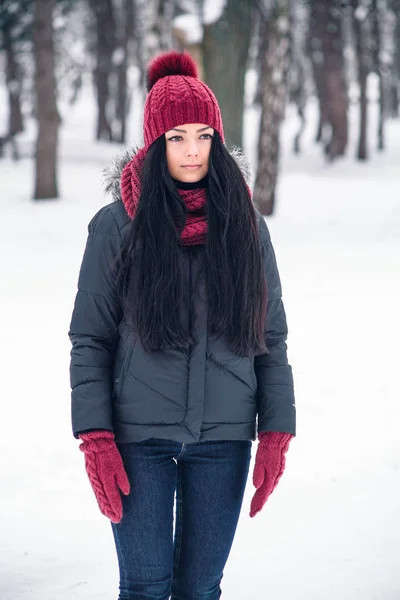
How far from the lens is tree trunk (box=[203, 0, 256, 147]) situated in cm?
1191

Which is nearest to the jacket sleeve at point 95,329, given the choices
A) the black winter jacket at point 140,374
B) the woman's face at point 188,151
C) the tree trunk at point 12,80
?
the black winter jacket at point 140,374

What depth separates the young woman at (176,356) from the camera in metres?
2.47

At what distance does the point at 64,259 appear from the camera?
1098cm

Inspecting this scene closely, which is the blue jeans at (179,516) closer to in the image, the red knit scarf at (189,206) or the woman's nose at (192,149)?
the red knit scarf at (189,206)

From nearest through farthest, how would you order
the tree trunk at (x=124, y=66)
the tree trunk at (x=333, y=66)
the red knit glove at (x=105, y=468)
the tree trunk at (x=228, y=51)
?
the red knit glove at (x=105, y=468) → the tree trunk at (x=228, y=51) → the tree trunk at (x=333, y=66) → the tree trunk at (x=124, y=66)

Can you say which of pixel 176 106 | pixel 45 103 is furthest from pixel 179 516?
pixel 45 103

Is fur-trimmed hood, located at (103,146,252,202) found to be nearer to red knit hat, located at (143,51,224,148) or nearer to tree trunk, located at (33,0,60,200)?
red knit hat, located at (143,51,224,148)

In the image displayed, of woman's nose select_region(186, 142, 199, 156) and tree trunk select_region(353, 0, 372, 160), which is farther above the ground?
tree trunk select_region(353, 0, 372, 160)

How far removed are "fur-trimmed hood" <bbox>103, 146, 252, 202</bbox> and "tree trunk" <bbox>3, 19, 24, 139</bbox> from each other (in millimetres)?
21774

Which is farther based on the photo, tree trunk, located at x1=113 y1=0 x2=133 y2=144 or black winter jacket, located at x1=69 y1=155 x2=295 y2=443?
tree trunk, located at x1=113 y1=0 x2=133 y2=144

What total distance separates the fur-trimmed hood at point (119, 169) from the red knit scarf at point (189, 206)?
0.08 meters

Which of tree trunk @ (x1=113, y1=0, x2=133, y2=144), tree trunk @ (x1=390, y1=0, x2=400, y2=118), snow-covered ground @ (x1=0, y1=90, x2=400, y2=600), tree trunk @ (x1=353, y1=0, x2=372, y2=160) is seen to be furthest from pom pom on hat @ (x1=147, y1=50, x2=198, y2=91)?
tree trunk @ (x1=390, y1=0, x2=400, y2=118)

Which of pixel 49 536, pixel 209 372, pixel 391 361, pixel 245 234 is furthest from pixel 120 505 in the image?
pixel 391 361

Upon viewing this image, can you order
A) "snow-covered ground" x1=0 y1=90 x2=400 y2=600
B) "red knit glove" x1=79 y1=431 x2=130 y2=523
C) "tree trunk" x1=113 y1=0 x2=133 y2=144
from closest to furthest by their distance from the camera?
"red knit glove" x1=79 y1=431 x2=130 y2=523, "snow-covered ground" x1=0 y1=90 x2=400 y2=600, "tree trunk" x1=113 y1=0 x2=133 y2=144
